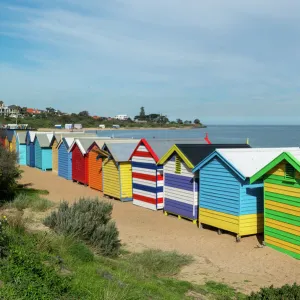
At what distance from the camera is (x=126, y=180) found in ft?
65.7

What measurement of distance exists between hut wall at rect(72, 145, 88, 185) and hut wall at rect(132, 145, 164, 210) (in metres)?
Answer: 6.44

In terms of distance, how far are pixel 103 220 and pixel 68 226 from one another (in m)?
1.42

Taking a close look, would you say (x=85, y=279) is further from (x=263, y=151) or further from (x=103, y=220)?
(x=263, y=151)

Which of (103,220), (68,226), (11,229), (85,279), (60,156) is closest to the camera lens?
(85,279)

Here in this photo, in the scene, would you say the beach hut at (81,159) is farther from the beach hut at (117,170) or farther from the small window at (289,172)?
the small window at (289,172)

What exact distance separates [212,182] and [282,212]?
3123 mm

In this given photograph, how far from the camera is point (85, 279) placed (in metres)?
6.51

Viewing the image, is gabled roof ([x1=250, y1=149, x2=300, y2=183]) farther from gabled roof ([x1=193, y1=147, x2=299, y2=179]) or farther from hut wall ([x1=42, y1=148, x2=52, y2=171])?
hut wall ([x1=42, y1=148, x2=52, y2=171])

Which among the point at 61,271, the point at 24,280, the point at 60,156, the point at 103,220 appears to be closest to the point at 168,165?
the point at 103,220

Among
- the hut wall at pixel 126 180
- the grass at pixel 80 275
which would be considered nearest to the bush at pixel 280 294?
the grass at pixel 80 275

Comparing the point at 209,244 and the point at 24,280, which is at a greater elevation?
the point at 24,280

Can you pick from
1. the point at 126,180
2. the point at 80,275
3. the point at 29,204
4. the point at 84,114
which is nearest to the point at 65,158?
the point at 126,180

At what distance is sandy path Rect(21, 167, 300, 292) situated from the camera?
31.4 ft

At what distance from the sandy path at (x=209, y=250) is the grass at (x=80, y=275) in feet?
2.47
